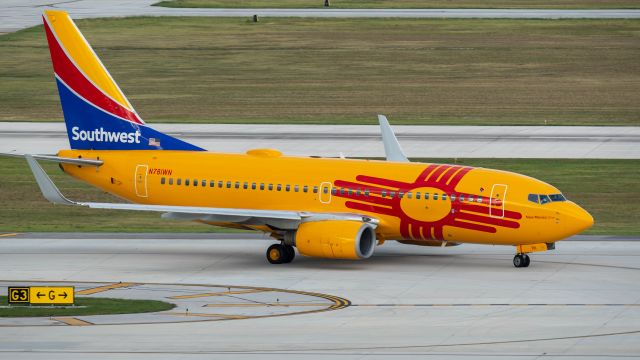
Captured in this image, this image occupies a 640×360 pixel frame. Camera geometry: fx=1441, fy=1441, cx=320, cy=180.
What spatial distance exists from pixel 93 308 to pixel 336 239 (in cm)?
1111

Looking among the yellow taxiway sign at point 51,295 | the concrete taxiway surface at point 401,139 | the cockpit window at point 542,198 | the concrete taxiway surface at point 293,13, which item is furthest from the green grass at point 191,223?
the concrete taxiway surface at point 293,13

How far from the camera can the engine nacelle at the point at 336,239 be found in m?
53.8

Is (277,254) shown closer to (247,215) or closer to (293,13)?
(247,215)

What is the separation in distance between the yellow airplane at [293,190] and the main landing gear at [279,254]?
50mm

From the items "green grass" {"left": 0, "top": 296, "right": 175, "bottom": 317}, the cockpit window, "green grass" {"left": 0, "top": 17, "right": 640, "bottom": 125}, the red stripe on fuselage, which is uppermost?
"green grass" {"left": 0, "top": 17, "right": 640, "bottom": 125}

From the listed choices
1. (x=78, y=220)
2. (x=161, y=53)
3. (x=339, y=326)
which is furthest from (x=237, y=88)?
(x=339, y=326)

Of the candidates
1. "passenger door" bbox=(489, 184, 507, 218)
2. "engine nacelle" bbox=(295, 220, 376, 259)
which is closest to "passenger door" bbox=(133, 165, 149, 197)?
"engine nacelle" bbox=(295, 220, 376, 259)

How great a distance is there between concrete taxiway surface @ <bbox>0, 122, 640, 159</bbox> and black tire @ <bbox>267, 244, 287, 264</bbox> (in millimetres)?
27735

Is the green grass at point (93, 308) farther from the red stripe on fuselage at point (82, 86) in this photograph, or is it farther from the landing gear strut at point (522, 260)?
the landing gear strut at point (522, 260)

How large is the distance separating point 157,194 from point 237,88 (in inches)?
2238

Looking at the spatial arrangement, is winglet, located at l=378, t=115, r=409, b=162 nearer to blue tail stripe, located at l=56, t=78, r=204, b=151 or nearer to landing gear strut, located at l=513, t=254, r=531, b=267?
blue tail stripe, located at l=56, t=78, r=204, b=151

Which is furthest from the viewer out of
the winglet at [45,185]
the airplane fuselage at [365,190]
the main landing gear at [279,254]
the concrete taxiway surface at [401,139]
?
the concrete taxiway surface at [401,139]

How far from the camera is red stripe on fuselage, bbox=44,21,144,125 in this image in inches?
2373

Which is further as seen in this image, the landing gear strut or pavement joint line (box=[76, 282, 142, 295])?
the landing gear strut
